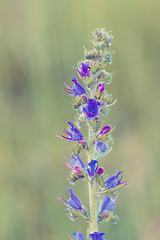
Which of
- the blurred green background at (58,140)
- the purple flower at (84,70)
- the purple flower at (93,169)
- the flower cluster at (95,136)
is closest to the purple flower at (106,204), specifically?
the flower cluster at (95,136)

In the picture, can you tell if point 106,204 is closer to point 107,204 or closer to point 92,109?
point 107,204

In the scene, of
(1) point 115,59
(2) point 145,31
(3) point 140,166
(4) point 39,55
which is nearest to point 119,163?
(3) point 140,166

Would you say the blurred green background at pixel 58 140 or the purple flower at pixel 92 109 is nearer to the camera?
the purple flower at pixel 92 109

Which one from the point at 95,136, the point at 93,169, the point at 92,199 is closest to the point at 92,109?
the point at 95,136

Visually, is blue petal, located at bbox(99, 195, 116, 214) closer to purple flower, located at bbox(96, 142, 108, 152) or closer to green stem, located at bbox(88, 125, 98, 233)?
green stem, located at bbox(88, 125, 98, 233)

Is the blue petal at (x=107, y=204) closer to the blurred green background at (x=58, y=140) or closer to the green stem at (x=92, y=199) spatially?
the green stem at (x=92, y=199)

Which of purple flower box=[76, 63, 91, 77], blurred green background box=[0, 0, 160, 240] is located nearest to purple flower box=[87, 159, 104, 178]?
purple flower box=[76, 63, 91, 77]
